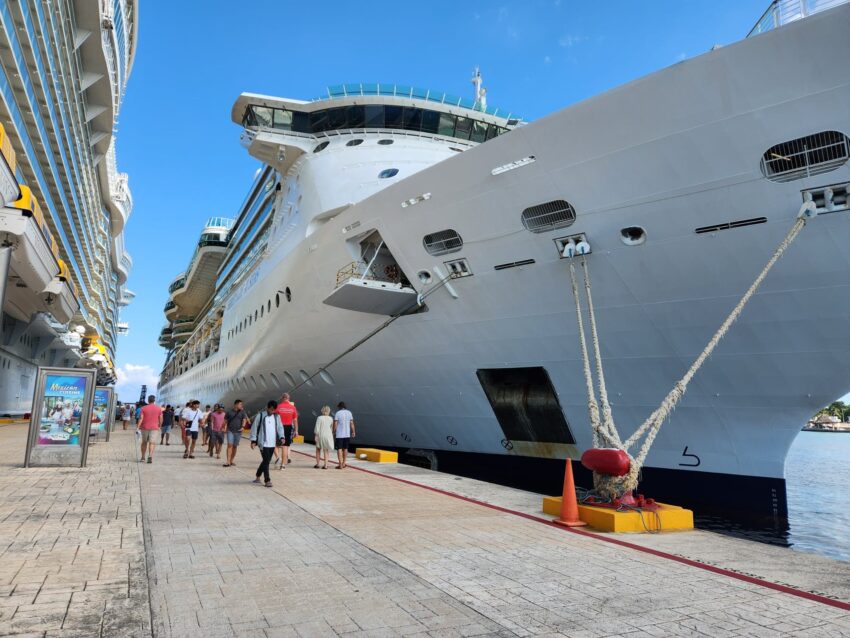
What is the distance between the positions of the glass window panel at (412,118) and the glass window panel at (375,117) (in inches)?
30.3

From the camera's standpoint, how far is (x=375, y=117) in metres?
18.3

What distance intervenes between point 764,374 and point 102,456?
13366 mm

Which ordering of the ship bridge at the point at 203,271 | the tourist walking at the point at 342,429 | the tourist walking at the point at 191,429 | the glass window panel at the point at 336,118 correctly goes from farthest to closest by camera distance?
1. the ship bridge at the point at 203,271
2. the glass window panel at the point at 336,118
3. the tourist walking at the point at 191,429
4. the tourist walking at the point at 342,429

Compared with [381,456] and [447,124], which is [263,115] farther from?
[381,456]

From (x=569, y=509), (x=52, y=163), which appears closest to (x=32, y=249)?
(x=52, y=163)

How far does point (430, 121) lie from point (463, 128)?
4.00 feet

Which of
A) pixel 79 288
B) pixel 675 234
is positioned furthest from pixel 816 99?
pixel 79 288

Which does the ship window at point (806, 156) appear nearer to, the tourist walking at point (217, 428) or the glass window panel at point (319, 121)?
the tourist walking at point (217, 428)

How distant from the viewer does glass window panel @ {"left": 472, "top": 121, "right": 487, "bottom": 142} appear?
1927 centimetres

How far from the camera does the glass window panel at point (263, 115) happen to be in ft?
65.8

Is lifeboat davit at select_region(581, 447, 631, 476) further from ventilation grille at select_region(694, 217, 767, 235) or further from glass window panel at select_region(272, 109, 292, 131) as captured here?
glass window panel at select_region(272, 109, 292, 131)

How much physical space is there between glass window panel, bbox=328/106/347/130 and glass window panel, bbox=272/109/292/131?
5.60 ft

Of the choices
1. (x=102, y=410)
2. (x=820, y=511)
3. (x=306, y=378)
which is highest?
(x=306, y=378)

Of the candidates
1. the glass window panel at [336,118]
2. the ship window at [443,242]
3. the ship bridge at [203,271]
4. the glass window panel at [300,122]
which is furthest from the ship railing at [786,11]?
the ship bridge at [203,271]
